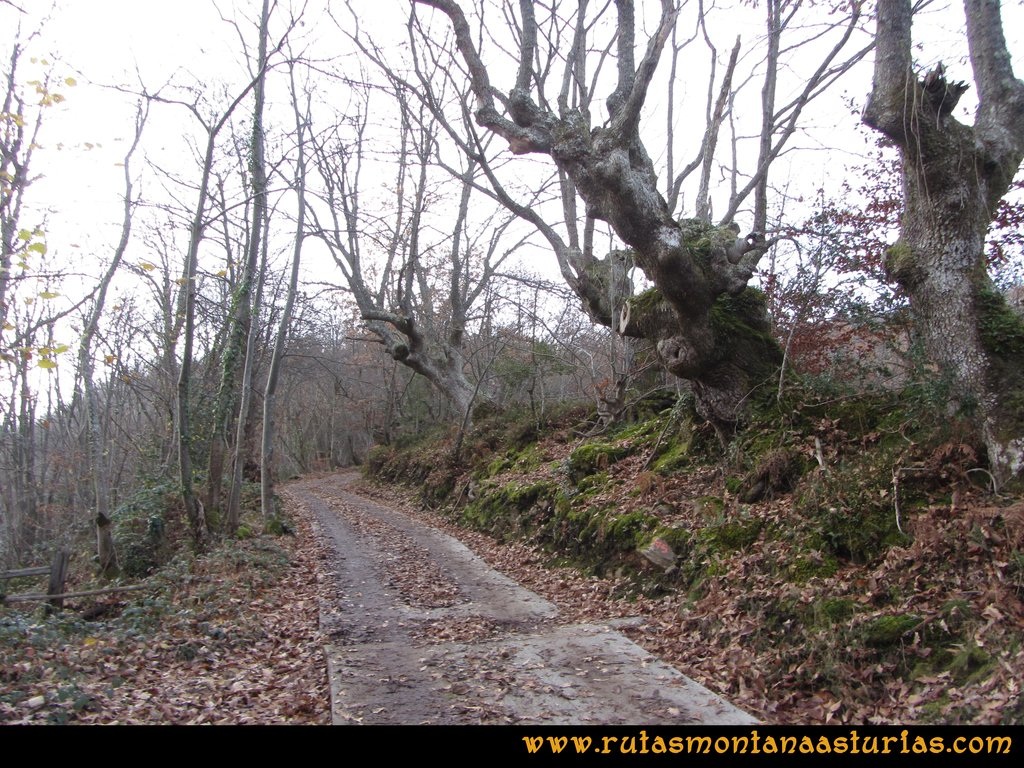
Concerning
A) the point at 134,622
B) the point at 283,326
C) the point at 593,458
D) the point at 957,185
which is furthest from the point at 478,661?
the point at 283,326

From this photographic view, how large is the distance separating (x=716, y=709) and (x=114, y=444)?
55.9 feet

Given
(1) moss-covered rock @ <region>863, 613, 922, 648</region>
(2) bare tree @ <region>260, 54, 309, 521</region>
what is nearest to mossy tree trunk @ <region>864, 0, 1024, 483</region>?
(1) moss-covered rock @ <region>863, 613, 922, 648</region>

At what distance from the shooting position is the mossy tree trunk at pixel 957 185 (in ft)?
19.1

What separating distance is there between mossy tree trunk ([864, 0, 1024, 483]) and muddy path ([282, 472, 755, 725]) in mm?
3623

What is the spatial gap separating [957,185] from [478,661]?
587 cm

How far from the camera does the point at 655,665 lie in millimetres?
5301

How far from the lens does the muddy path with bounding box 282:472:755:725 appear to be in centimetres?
446

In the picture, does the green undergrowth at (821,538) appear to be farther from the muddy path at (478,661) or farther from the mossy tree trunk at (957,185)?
the muddy path at (478,661)

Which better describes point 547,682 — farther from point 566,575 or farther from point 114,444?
point 114,444

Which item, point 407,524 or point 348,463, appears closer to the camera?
point 407,524

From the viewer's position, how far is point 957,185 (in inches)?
234

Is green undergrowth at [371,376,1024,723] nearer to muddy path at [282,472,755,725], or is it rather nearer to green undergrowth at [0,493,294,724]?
muddy path at [282,472,755,725]

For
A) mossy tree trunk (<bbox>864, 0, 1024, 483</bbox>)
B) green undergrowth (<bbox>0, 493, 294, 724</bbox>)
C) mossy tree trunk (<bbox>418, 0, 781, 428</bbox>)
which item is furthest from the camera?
mossy tree trunk (<bbox>418, 0, 781, 428</bbox>)
